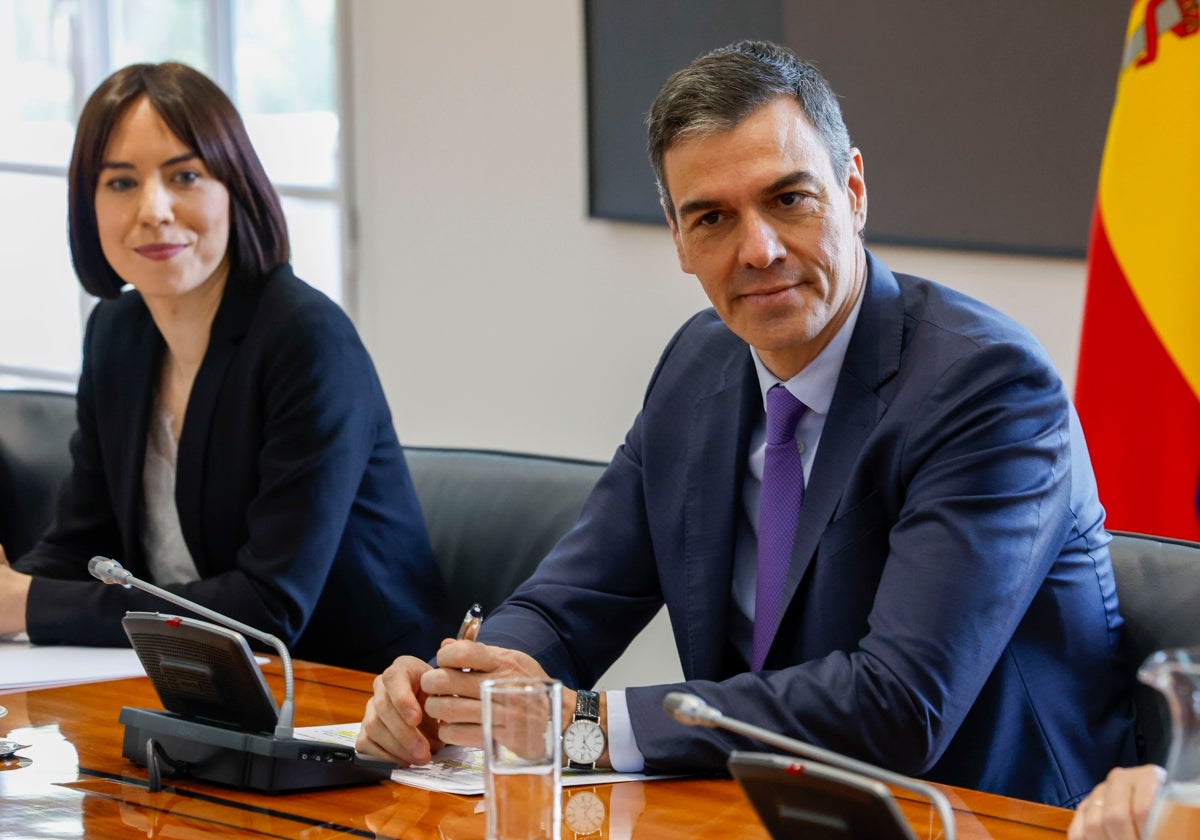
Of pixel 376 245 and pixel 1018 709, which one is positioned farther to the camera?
pixel 376 245

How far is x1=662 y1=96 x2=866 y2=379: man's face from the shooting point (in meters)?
1.87

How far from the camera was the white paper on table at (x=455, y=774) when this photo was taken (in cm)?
164

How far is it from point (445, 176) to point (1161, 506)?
2211mm

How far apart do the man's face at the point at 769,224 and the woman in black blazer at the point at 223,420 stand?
33.2 inches

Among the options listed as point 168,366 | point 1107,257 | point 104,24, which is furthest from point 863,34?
point 104,24

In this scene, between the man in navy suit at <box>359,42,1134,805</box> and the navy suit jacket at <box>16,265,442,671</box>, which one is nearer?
the man in navy suit at <box>359,42,1134,805</box>

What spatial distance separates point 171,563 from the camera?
2.74 m

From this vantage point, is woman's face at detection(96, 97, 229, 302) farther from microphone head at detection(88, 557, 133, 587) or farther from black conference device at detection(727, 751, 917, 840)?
black conference device at detection(727, 751, 917, 840)

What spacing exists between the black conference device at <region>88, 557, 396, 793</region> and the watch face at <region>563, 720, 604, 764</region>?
0.19 m

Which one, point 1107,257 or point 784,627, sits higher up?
point 1107,257

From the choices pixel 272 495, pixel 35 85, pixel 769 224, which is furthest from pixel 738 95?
pixel 35 85

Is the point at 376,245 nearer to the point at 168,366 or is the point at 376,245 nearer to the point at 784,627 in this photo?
the point at 168,366

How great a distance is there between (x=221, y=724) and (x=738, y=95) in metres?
0.92

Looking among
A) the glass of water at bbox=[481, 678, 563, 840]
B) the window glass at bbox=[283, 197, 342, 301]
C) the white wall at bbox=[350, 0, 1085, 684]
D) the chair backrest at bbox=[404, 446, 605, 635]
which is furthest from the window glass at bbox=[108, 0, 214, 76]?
the glass of water at bbox=[481, 678, 563, 840]
